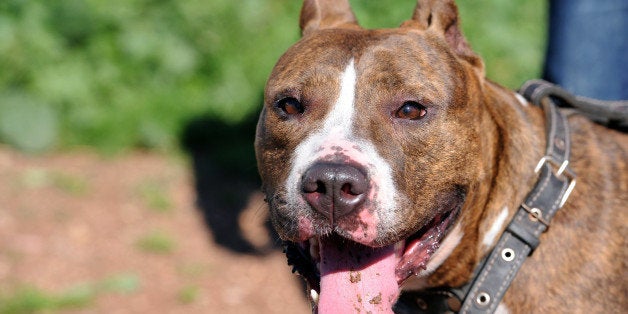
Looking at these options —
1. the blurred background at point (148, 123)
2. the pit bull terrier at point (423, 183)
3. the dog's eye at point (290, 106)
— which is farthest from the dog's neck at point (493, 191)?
the blurred background at point (148, 123)

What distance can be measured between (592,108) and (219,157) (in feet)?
11.1

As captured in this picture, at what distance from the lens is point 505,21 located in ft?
24.4

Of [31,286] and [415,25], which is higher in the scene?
[415,25]

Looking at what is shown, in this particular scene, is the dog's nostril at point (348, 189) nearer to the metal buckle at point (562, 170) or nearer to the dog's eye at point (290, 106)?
the dog's eye at point (290, 106)

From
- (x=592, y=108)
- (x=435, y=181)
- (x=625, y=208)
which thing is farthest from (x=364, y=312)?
(x=592, y=108)

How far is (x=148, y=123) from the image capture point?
6801 mm

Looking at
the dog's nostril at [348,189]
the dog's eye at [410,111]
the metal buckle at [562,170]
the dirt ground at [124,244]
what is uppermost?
the dog's eye at [410,111]

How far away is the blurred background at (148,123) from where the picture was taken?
584 cm

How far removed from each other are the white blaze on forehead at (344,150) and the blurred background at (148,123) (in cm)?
241

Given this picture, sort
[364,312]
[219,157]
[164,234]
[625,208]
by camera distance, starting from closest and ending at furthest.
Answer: [364,312] → [625,208] → [164,234] → [219,157]

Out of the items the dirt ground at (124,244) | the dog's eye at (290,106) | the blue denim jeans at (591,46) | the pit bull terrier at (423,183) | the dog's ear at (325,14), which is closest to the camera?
the pit bull terrier at (423,183)

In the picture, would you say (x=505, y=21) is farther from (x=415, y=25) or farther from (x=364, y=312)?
(x=364, y=312)

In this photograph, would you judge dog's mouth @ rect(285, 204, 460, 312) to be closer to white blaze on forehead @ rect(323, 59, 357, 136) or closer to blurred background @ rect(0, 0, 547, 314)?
white blaze on forehead @ rect(323, 59, 357, 136)

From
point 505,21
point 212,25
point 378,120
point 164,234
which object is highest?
point 378,120
